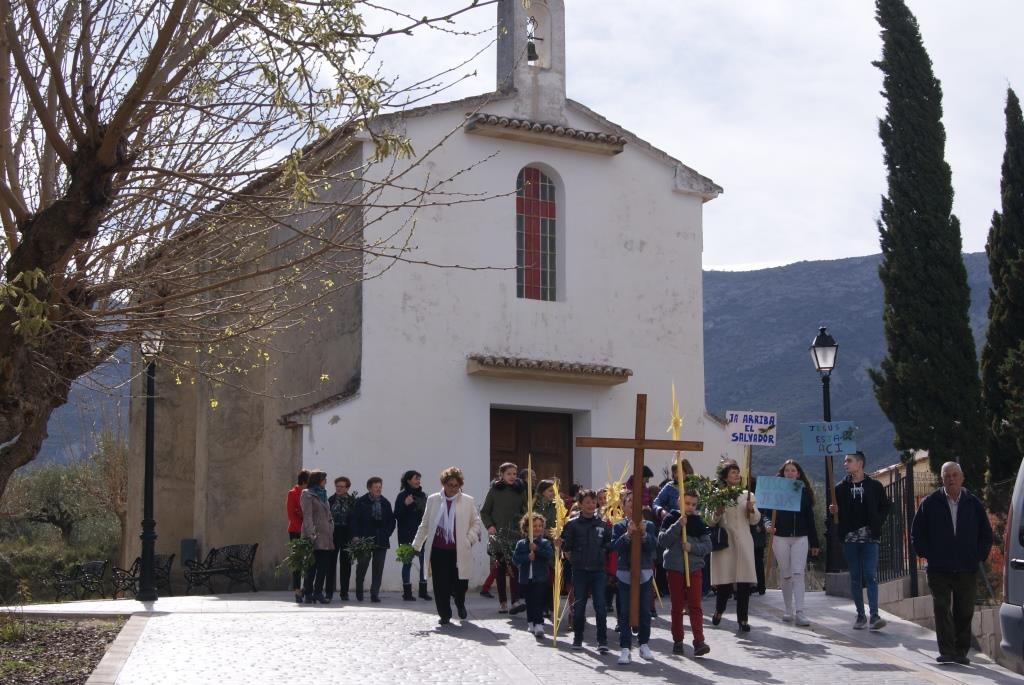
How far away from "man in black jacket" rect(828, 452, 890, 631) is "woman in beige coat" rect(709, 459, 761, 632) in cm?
100

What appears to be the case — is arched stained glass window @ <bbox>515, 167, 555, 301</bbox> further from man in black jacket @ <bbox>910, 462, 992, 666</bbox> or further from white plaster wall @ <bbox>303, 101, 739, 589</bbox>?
man in black jacket @ <bbox>910, 462, 992, 666</bbox>

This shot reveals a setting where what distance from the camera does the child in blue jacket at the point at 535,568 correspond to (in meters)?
14.3

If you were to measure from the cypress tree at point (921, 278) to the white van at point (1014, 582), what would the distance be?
43.3 feet

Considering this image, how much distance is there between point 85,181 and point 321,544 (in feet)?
28.3

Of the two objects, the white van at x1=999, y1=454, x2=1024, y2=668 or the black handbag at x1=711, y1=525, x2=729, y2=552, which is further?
the black handbag at x1=711, y1=525, x2=729, y2=552

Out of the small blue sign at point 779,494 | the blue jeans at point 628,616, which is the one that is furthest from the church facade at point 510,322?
the blue jeans at point 628,616

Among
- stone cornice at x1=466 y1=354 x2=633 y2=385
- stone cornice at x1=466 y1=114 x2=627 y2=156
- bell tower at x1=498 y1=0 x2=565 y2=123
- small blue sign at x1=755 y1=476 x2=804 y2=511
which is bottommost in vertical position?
→ small blue sign at x1=755 y1=476 x2=804 y2=511

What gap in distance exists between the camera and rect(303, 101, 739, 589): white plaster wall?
21609mm

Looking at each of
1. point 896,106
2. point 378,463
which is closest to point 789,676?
point 378,463

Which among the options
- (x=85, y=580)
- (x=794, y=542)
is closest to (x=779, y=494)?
(x=794, y=542)

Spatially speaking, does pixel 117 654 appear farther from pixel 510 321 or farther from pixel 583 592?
pixel 510 321

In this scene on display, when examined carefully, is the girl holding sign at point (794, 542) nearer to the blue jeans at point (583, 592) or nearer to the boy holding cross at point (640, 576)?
the boy holding cross at point (640, 576)

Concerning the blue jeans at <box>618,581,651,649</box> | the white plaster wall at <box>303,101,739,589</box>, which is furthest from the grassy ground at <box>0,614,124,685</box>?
the white plaster wall at <box>303,101,739,589</box>

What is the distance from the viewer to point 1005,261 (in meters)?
24.0
